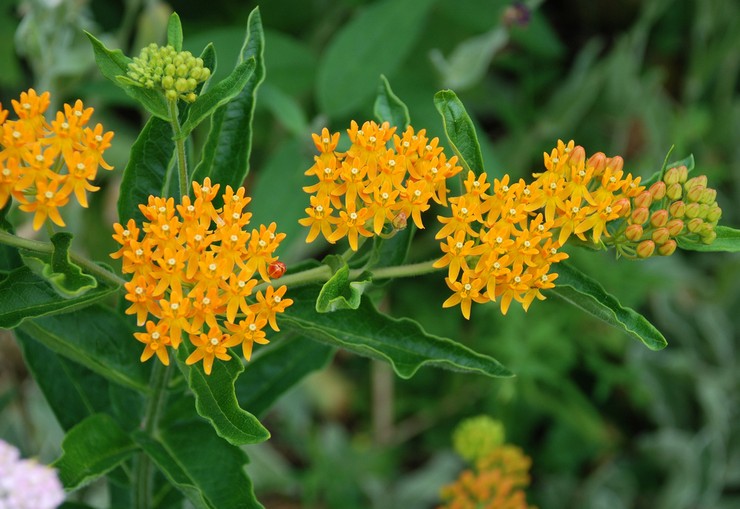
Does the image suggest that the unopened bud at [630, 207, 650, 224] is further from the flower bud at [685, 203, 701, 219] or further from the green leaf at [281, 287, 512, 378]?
the green leaf at [281, 287, 512, 378]

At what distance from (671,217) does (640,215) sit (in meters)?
0.09

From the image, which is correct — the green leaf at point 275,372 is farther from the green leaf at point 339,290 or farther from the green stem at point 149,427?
the green leaf at point 339,290

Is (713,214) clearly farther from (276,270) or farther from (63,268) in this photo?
(63,268)

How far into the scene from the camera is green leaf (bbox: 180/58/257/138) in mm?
1766

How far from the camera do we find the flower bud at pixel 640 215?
1885mm

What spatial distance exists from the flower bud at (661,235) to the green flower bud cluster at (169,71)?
0.99 m

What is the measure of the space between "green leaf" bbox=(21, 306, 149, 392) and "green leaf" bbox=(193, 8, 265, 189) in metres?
0.42

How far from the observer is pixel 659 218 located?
6.22ft

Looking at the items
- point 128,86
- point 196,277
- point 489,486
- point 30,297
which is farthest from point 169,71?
point 489,486

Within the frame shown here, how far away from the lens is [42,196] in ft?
5.72

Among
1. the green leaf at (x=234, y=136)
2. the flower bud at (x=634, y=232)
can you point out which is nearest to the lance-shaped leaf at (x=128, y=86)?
the green leaf at (x=234, y=136)

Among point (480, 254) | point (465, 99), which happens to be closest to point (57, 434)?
point (480, 254)

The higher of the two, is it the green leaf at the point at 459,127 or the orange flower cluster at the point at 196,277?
the green leaf at the point at 459,127

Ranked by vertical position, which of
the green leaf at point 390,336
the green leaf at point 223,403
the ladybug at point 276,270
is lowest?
the green leaf at point 223,403
